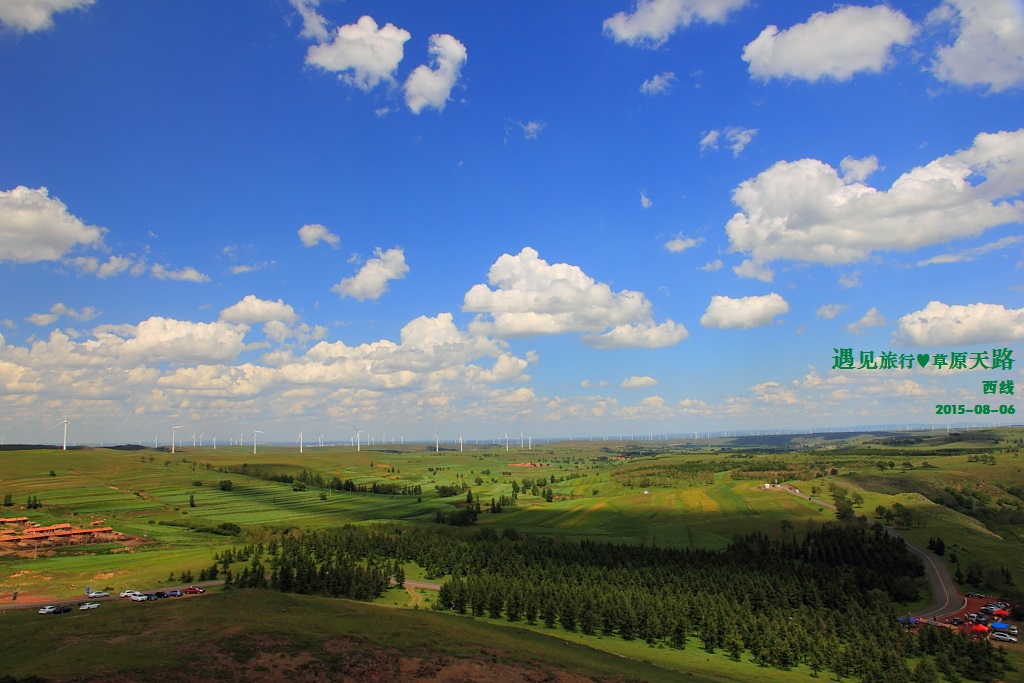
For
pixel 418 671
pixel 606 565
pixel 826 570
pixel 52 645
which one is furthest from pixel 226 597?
pixel 826 570

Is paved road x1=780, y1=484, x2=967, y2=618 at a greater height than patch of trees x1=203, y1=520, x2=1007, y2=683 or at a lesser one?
lesser

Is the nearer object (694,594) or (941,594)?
(694,594)

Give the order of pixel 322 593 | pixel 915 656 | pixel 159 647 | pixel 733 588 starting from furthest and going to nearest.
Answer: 1. pixel 733 588
2. pixel 322 593
3. pixel 915 656
4. pixel 159 647

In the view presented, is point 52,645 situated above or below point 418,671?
above

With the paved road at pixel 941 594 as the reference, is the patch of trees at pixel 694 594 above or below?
above

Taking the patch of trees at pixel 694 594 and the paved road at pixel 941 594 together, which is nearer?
the patch of trees at pixel 694 594

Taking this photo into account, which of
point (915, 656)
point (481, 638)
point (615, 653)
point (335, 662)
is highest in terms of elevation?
point (335, 662)

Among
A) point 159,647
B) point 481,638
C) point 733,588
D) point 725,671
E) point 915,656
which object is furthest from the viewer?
point 733,588

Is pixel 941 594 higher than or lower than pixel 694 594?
lower

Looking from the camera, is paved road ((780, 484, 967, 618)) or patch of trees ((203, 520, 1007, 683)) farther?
paved road ((780, 484, 967, 618))

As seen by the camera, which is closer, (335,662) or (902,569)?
(335,662)

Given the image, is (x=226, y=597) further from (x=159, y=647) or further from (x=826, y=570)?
(x=826, y=570)
